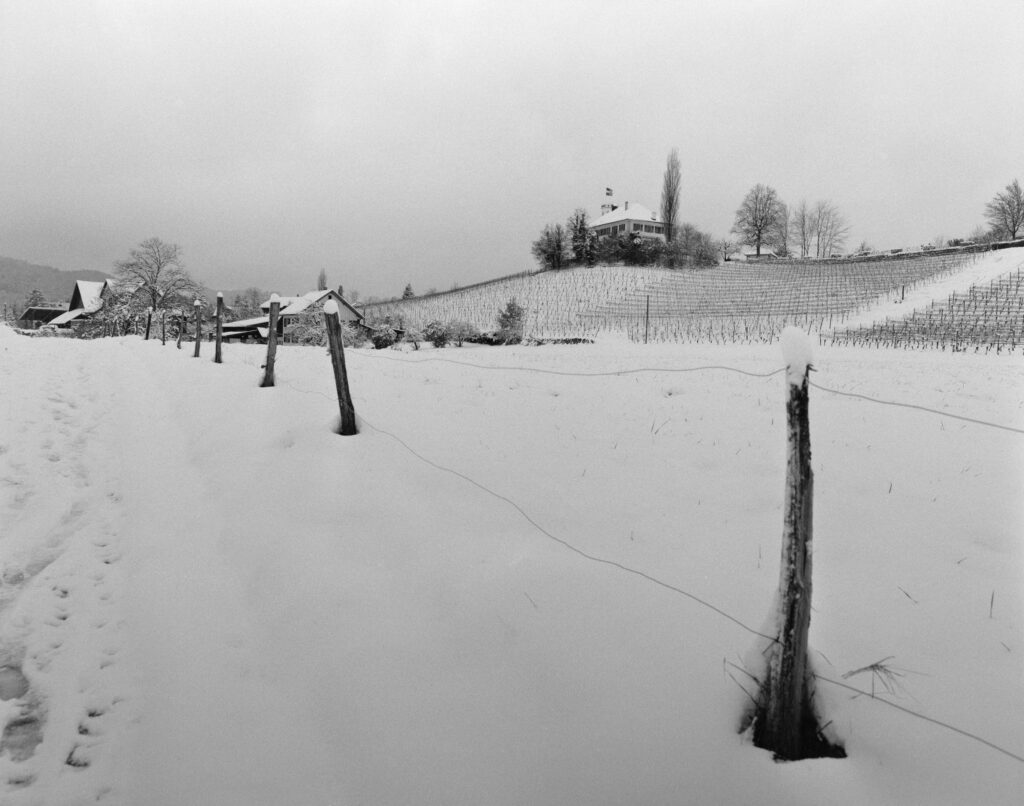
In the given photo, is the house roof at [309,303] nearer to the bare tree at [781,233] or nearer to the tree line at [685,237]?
the tree line at [685,237]

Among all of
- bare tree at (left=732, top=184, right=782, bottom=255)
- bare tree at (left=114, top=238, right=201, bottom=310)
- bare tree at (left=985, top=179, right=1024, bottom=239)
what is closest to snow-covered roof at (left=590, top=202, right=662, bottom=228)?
bare tree at (left=732, top=184, right=782, bottom=255)

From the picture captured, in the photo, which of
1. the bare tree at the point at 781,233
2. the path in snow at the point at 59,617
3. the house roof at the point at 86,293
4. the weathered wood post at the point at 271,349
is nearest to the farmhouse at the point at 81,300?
the house roof at the point at 86,293

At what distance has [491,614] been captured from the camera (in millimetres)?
2271

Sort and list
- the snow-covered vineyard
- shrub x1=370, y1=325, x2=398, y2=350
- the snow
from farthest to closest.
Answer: the snow
shrub x1=370, y1=325, x2=398, y2=350
the snow-covered vineyard

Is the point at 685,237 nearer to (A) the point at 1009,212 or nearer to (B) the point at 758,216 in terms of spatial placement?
(B) the point at 758,216

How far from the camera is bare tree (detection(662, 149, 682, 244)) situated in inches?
2244

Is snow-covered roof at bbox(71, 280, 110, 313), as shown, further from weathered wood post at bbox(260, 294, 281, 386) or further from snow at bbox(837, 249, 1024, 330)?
snow at bbox(837, 249, 1024, 330)

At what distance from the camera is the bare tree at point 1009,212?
1895 inches

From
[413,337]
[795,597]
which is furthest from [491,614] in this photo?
[413,337]

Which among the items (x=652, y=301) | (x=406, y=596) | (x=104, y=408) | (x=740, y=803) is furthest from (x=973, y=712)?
(x=652, y=301)

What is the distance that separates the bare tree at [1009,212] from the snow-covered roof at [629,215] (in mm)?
32170

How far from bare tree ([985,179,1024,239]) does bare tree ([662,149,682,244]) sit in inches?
1184

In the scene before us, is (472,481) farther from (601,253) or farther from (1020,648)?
(601,253)

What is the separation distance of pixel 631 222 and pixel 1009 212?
1414 inches
